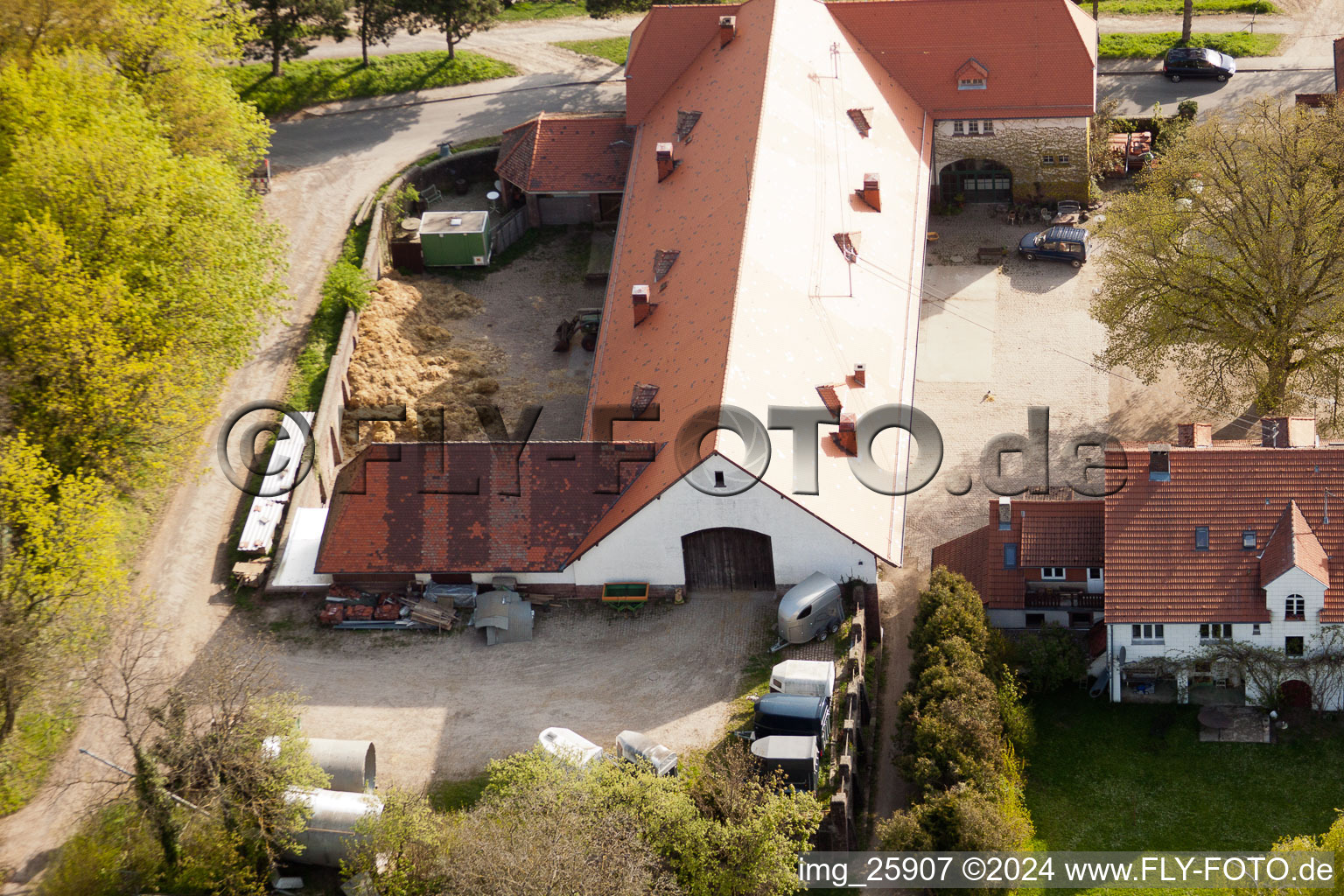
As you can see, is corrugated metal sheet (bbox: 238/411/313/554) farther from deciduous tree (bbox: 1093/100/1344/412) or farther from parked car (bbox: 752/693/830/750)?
deciduous tree (bbox: 1093/100/1344/412)

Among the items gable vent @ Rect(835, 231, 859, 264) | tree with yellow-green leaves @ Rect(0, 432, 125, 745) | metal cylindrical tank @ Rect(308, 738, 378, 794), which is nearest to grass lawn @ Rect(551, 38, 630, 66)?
gable vent @ Rect(835, 231, 859, 264)

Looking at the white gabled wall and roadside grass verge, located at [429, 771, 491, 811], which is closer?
roadside grass verge, located at [429, 771, 491, 811]

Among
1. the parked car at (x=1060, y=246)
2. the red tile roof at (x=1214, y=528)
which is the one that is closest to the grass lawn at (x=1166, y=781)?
the red tile roof at (x=1214, y=528)

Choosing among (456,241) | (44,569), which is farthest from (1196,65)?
(44,569)

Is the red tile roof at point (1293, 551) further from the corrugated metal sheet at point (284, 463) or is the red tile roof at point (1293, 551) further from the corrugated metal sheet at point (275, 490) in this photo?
the corrugated metal sheet at point (284, 463)

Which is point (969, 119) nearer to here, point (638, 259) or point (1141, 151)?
point (1141, 151)

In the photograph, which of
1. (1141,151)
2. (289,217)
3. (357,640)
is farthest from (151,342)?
(1141,151)
